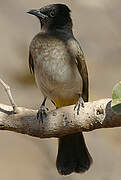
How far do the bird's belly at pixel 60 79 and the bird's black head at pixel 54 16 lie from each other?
1.06 ft

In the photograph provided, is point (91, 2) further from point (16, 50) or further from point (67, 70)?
point (67, 70)

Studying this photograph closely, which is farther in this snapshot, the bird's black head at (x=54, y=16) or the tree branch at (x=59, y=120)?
the bird's black head at (x=54, y=16)

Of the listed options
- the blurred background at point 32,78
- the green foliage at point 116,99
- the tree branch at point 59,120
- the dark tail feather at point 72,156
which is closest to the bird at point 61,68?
the dark tail feather at point 72,156

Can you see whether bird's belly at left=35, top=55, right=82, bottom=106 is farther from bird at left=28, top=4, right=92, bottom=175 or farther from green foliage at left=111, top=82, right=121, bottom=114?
green foliage at left=111, top=82, right=121, bottom=114

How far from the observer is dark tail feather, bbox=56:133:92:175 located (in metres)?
3.39

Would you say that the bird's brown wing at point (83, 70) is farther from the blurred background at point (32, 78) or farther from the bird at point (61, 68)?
the blurred background at point (32, 78)

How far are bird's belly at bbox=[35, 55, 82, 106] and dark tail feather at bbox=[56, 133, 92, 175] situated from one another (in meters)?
0.29

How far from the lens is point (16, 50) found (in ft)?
21.2

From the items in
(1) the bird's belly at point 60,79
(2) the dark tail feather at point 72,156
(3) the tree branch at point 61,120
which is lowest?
(2) the dark tail feather at point 72,156

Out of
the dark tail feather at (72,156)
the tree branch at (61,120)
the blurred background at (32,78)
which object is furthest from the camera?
the blurred background at (32,78)

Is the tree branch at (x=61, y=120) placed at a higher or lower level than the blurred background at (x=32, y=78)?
higher

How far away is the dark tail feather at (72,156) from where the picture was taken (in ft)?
11.1

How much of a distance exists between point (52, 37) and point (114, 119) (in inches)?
52.1

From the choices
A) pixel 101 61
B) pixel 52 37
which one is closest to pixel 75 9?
pixel 101 61
